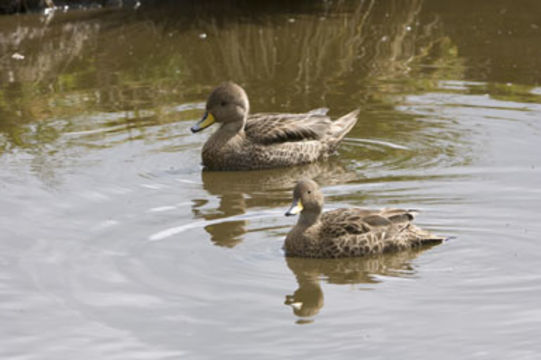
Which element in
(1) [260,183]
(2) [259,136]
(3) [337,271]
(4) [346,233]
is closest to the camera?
(3) [337,271]

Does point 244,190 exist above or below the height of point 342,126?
below

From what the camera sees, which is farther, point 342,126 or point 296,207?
point 342,126

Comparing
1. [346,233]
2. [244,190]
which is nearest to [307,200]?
[346,233]

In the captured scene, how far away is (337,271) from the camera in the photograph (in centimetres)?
845

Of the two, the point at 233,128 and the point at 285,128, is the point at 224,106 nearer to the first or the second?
the point at 233,128

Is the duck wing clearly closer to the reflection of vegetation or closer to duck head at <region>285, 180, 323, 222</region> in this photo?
the reflection of vegetation

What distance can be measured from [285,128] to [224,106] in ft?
2.24

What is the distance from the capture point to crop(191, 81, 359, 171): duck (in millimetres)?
11652

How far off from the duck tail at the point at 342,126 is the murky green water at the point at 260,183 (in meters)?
0.17

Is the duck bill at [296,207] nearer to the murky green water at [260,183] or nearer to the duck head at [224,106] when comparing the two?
the murky green water at [260,183]

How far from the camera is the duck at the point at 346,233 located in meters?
8.65

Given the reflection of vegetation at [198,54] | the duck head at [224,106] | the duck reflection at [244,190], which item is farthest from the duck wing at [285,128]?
the reflection of vegetation at [198,54]

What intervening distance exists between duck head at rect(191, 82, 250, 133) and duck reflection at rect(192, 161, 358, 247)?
2.13ft

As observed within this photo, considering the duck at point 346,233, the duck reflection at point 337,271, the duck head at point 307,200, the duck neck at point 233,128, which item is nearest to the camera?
the duck reflection at point 337,271
